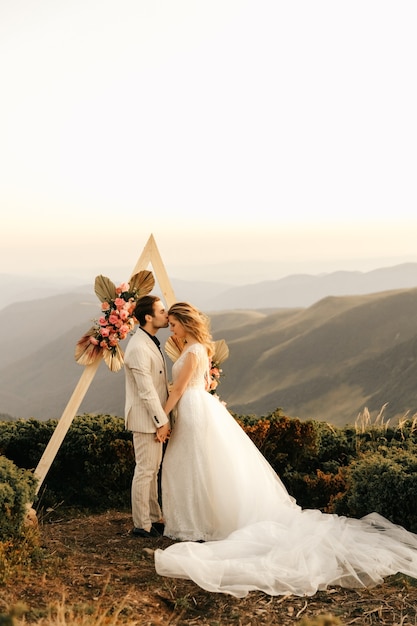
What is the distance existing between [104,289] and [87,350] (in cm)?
77

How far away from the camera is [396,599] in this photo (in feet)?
20.4

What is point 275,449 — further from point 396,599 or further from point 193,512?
point 396,599

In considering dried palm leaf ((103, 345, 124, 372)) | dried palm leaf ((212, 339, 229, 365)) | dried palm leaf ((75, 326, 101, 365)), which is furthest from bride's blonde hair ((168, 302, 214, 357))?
dried palm leaf ((212, 339, 229, 365))

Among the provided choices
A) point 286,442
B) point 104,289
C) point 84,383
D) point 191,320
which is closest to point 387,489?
point 286,442

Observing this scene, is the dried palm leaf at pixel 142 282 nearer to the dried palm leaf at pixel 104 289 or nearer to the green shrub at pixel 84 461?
the dried palm leaf at pixel 104 289

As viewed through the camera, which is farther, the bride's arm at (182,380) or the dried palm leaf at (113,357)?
the dried palm leaf at (113,357)

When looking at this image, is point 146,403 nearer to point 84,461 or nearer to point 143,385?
point 143,385

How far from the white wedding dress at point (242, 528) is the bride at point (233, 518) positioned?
1 centimetres

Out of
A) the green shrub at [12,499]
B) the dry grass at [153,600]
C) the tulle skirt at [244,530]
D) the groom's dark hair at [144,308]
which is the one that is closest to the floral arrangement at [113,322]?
the groom's dark hair at [144,308]

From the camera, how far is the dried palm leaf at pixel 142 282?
8.80 m

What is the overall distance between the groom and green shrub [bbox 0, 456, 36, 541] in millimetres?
1206

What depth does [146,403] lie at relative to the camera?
7.75 m

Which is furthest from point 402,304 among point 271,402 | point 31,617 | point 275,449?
point 31,617

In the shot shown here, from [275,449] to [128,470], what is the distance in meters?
2.02
